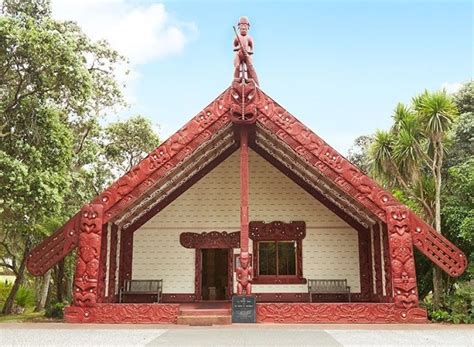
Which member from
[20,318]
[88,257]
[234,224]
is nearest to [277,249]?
[234,224]

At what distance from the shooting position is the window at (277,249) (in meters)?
13.4

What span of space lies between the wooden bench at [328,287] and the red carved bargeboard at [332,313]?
3347 mm

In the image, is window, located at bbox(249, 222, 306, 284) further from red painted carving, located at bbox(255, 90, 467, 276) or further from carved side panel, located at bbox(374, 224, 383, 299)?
red painted carving, located at bbox(255, 90, 467, 276)

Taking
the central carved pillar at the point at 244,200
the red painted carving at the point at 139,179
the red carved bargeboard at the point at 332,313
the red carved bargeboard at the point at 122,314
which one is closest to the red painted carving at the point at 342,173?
the central carved pillar at the point at 244,200

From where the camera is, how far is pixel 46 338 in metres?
7.32

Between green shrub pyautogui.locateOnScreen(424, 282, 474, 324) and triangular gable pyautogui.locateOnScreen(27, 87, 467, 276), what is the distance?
0.75 meters

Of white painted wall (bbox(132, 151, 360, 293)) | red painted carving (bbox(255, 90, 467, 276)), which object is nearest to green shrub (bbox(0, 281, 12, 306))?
white painted wall (bbox(132, 151, 360, 293))

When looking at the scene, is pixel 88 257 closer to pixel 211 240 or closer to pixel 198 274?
pixel 198 274

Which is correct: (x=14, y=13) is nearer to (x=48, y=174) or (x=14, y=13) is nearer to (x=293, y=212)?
(x=48, y=174)

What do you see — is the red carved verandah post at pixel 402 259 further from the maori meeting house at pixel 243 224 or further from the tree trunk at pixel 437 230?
the tree trunk at pixel 437 230

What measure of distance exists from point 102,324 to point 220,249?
5.70 metres

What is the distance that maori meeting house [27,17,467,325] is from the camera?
9.81 m

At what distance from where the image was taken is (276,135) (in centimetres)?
1031

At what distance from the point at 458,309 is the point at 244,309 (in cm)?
479
